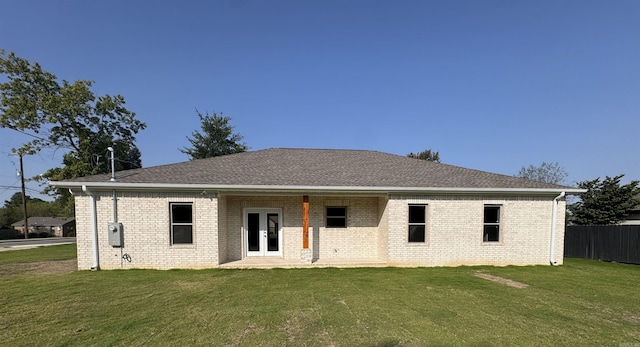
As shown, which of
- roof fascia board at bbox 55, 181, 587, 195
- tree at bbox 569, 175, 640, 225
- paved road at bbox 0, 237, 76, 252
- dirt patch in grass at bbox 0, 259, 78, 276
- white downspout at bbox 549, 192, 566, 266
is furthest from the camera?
paved road at bbox 0, 237, 76, 252

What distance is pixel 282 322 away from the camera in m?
4.95

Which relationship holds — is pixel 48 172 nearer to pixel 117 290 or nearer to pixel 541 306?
pixel 117 290

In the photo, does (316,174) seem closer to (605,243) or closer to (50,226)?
(605,243)

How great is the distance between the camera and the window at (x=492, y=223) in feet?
34.3

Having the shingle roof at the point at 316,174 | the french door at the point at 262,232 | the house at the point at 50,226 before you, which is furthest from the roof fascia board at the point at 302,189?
the house at the point at 50,226

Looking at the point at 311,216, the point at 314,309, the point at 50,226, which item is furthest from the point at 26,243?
the point at 314,309

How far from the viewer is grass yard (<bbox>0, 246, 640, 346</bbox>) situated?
4348 millimetres

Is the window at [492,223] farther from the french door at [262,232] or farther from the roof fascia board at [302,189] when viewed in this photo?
the french door at [262,232]

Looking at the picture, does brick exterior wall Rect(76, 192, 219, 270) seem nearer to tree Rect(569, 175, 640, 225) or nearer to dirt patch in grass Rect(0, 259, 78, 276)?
dirt patch in grass Rect(0, 259, 78, 276)

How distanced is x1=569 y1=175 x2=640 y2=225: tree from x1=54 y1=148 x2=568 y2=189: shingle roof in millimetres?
11186

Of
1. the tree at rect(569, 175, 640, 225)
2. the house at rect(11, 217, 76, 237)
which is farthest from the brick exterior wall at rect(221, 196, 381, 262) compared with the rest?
the house at rect(11, 217, 76, 237)

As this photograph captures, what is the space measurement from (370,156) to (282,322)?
10.7 m

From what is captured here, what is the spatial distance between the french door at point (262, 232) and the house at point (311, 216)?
0.04m

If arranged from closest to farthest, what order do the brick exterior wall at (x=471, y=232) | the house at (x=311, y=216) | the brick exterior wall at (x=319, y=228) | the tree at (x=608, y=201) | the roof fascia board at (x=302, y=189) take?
1. the roof fascia board at (x=302, y=189)
2. the house at (x=311, y=216)
3. the brick exterior wall at (x=471, y=232)
4. the brick exterior wall at (x=319, y=228)
5. the tree at (x=608, y=201)
